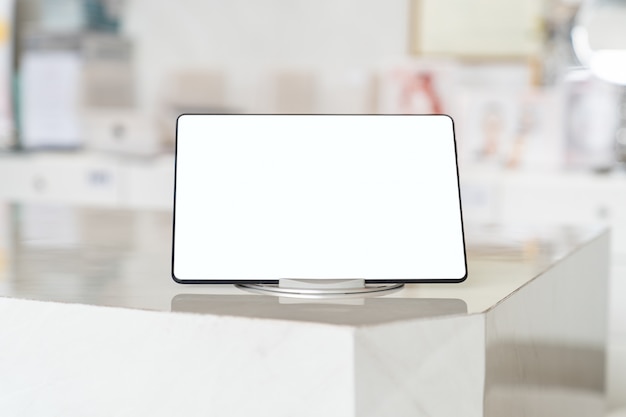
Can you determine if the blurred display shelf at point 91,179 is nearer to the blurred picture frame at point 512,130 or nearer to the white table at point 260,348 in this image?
the blurred picture frame at point 512,130

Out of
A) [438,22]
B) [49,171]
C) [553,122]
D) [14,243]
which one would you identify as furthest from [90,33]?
[14,243]

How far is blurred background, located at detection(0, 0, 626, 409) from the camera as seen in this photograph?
2531mm

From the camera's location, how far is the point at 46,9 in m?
3.23

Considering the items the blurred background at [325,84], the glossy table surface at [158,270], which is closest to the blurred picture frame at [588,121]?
the blurred background at [325,84]

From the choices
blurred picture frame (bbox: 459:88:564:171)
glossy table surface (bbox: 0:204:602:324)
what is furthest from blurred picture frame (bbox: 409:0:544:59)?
glossy table surface (bbox: 0:204:602:324)

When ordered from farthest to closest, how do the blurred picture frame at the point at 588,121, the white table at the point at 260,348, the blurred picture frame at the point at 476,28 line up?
the blurred picture frame at the point at 476,28, the blurred picture frame at the point at 588,121, the white table at the point at 260,348

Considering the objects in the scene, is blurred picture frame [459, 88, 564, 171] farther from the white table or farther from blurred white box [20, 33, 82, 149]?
the white table

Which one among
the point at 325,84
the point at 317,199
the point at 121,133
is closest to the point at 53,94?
the point at 121,133

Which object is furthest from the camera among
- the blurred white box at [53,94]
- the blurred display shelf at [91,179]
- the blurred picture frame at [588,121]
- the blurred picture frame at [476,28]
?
the blurred white box at [53,94]

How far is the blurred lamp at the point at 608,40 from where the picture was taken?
2.49 m

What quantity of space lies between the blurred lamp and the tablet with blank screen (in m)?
1.83

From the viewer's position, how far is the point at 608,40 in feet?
8.20

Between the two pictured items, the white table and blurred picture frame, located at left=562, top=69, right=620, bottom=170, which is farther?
blurred picture frame, located at left=562, top=69, right=620, bottom=170

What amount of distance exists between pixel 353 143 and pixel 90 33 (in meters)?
2.53
